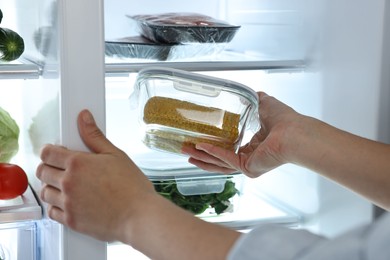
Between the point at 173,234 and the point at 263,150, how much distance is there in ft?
1.46

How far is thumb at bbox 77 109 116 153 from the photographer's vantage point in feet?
3.36

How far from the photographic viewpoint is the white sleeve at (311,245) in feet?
2.23

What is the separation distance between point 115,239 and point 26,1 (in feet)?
1.80

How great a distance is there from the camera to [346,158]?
121cm

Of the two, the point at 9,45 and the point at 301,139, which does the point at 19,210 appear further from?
the point at 301,139

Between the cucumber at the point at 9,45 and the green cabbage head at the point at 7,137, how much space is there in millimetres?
136

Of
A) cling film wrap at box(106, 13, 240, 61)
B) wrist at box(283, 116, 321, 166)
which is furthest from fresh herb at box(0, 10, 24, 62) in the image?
wrist at box(283, 116, 321, 166)

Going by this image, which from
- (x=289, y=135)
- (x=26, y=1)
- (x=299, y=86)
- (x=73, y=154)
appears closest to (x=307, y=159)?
(x=289, y=135)

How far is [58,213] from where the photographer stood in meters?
1.01

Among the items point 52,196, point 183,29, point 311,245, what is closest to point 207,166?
point 183,29

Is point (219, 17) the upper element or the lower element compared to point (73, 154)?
upper

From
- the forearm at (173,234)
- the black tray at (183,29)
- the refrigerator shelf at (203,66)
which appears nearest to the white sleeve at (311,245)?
the forearm at (173,234)

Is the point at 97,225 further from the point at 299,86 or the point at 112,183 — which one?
the point at 299,86

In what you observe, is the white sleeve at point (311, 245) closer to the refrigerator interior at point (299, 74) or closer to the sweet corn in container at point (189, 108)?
the sweet corn in container at point (189, 108)
